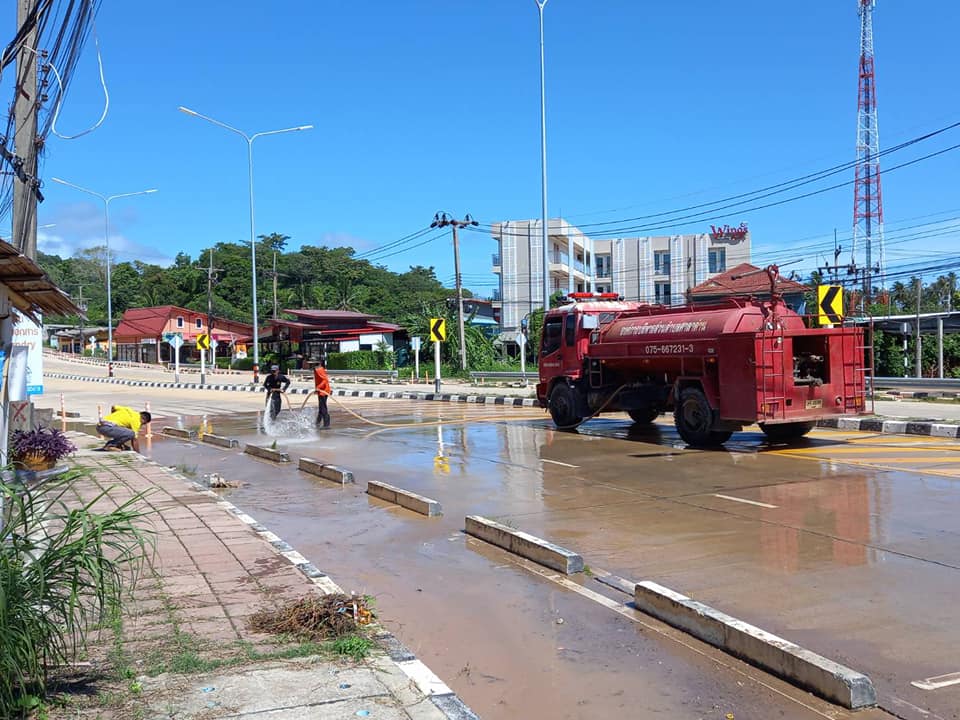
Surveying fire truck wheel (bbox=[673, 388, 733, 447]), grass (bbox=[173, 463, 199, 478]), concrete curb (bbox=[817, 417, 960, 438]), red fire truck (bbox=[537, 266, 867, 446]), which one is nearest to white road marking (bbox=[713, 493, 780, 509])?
red fire truck (bbox=[537, 266, 867, 446])

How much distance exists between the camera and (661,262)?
74375 mm

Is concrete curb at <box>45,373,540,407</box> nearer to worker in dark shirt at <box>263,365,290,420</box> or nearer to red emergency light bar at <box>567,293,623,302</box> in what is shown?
red emergency light bar at <box>567,293,623,302</box>

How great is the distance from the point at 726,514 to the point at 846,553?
70.8 inches

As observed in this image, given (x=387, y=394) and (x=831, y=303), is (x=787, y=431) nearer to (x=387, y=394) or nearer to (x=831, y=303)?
(x=831, y=303)

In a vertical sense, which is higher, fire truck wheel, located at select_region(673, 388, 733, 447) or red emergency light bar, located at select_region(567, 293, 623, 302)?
red emergency light bar, located at select_region(567, 293, 623, 302)

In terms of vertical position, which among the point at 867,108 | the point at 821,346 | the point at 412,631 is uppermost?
the point at 867,108

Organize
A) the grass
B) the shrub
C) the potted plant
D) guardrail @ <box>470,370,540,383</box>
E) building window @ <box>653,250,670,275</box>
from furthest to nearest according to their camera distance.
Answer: building window @ <box>653,250,670,275</box>, guardrail @ <box>470,370,540,383</box>, the grass, the potted plant, the shrub

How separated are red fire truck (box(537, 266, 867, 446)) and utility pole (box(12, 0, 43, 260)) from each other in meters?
10.6

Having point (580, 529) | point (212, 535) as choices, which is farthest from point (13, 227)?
point (580, 529)

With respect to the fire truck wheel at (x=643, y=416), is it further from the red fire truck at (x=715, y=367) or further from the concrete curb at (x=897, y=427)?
the concrete curb at (x=897, y=427)

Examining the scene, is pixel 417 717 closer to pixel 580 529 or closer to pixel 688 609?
pixel 688 609

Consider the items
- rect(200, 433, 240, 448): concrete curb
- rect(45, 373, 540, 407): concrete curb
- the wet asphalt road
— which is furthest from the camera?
rect(45, 373, 540, 407): concrete curb

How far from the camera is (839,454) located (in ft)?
43.5

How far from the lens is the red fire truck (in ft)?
43.8
